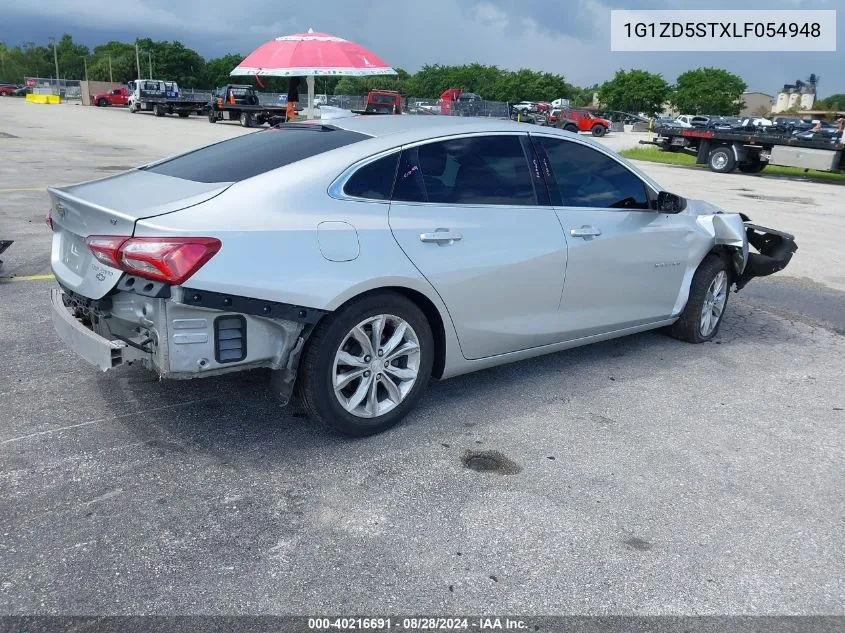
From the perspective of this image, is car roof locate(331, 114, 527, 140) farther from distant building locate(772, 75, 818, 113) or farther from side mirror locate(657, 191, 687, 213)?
distant building locate(772, 75, 818, 113)

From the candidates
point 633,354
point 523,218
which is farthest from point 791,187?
point 523,218

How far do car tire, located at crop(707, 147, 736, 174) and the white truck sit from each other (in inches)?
1301

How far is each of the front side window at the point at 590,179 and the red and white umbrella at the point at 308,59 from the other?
34.6 feet

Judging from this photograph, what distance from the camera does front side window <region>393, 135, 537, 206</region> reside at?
3.88 metres

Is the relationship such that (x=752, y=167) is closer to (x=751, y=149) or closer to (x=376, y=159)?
(x=751, y=149)

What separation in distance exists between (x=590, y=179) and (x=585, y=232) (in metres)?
0.42

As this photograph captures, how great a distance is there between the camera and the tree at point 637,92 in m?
86.6

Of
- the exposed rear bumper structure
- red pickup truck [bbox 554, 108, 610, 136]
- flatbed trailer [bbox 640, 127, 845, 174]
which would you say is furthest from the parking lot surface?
red pickup truck [bbox 554, 108, 610, 136]

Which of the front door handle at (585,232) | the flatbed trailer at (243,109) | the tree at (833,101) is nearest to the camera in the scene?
the front door handle at (585,232)

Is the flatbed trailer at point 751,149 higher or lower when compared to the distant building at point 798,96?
lower

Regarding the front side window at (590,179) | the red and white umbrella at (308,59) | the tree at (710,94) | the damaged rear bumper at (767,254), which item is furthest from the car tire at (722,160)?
the tree at (710,94)

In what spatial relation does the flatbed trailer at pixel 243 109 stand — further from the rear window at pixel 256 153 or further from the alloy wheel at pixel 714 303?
the rear window at pixel 256 153

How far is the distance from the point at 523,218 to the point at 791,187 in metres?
18.2

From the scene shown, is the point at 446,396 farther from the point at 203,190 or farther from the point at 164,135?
the point at 164,135
